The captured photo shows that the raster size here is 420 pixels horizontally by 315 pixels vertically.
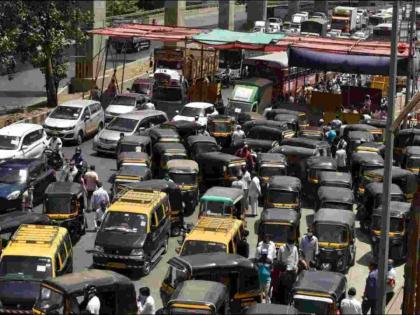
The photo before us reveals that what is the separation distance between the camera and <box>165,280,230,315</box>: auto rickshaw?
16.9 metres

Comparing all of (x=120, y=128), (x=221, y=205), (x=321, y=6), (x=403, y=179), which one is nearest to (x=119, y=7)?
(x=321, y=6)

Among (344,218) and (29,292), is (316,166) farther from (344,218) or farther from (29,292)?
(29,292)

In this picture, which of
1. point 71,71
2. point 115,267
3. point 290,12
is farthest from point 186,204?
point 290,12

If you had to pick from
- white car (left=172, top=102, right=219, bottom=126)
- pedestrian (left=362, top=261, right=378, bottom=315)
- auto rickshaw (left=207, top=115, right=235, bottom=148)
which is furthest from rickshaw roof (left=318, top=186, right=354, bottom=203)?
white car (left=172, top=102, right=219, bottom=126)

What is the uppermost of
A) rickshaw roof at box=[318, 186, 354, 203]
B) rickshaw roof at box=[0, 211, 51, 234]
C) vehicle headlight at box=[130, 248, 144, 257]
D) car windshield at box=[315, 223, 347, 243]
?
rickshaw roof at box=[0, 211, 51, 234]

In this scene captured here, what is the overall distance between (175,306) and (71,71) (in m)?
39.8

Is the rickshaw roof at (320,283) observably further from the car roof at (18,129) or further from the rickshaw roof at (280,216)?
the car roof at (18,129)

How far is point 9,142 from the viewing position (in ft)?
103

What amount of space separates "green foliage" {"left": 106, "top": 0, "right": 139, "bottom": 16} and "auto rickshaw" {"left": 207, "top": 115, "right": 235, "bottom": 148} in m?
42.7

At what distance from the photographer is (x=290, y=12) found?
89062 mm

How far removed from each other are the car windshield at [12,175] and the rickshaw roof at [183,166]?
4423 millimetres

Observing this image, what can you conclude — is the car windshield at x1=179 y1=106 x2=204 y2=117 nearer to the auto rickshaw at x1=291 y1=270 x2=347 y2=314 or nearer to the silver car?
the silver car

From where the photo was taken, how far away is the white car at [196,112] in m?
38.1

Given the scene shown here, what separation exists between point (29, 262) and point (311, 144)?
48.5 feet
